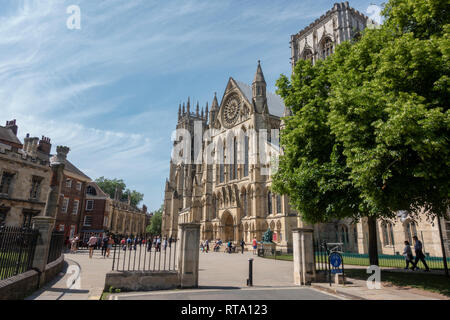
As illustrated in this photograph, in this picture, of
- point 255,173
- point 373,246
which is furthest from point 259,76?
point 373,246

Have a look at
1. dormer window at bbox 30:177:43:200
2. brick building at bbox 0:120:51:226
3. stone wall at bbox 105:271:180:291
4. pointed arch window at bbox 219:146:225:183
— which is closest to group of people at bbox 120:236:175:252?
stone wall at bbox 105:271:180:291

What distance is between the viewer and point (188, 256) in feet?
30.5

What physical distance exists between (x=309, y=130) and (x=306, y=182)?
2464 millimetres

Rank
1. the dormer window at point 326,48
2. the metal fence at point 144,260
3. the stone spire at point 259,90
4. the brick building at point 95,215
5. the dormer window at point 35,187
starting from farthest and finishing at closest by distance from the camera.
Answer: the brick building at point 95,215, the stone spire at point 259,90, the dormer window at point 326,48, the dormer window at point 35,187, the metal fence at point 144,260

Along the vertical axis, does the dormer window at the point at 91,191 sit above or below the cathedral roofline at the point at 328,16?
below

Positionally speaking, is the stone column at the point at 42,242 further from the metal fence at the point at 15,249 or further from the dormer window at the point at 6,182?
the dormer window at the point at 6,182

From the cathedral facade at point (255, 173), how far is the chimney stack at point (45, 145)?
23.5 m

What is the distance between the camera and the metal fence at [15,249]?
272 inches

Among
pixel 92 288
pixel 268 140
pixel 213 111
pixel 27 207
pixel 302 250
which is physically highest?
pixel 213 111

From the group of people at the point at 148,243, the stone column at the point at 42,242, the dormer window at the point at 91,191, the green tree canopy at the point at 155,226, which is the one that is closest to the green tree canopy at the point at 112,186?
the green tree canopy at the point at 155,226
